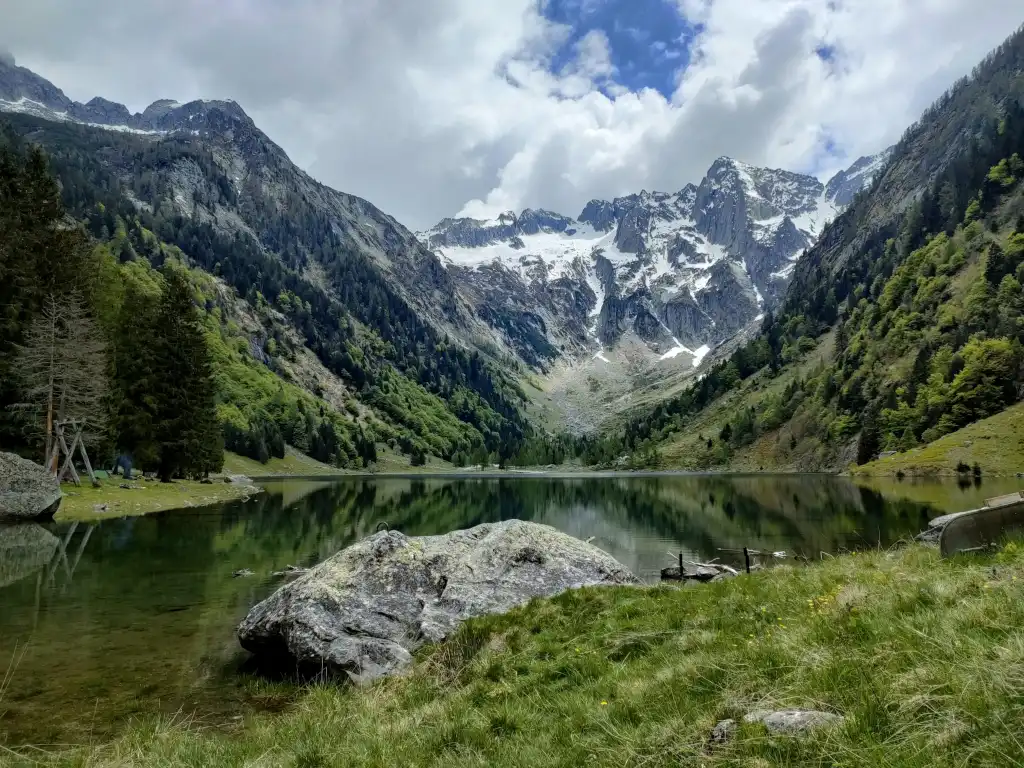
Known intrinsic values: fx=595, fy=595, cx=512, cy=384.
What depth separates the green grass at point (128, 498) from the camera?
43.6 m

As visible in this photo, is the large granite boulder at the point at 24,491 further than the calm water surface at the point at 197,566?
Yes

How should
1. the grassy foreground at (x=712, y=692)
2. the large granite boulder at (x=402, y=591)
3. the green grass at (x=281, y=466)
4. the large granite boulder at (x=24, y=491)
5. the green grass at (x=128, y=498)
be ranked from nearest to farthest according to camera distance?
the grassy foreground at (x=712, y=692) < the large granite boulder at (x=402, y=591) < the large granite boulder at (x=24, y=491) < the green grass at (x=128, y=498) < the green grass at (x=281, y=466)

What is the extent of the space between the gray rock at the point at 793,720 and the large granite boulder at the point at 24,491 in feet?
147

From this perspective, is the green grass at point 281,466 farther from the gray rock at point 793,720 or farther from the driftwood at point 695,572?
the gray rock at point 793,720

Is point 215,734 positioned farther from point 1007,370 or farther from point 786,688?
point 1007,370

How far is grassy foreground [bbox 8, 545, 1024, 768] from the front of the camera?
5117 mm

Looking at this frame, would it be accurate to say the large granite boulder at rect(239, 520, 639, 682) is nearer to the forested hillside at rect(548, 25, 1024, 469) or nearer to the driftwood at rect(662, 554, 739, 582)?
the driftwood at rect(662, 554, 739, 582)

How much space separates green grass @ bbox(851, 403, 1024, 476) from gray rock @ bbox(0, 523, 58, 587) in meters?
101

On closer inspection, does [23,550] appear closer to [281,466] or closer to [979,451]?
[979,451]

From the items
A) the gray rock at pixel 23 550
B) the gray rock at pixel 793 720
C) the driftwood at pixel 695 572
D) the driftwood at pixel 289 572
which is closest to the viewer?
the gray rock at pixel 793 720

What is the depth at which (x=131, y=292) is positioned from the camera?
2886 inches

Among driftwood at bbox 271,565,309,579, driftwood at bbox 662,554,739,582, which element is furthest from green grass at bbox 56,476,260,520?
driftwood at bbox 662,554,739,582

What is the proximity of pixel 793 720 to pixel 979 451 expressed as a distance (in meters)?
103

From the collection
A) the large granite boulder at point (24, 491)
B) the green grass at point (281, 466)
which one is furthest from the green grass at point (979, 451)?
the green grass at point (281, 466)
